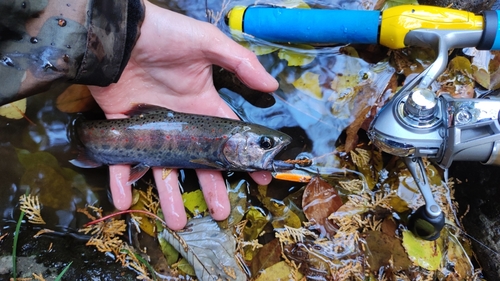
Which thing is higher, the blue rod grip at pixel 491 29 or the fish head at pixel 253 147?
the blue rod grip at pixel 491 29

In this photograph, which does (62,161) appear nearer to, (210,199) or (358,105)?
(210,199)

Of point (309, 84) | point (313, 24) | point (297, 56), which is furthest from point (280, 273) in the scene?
point (313, 24)

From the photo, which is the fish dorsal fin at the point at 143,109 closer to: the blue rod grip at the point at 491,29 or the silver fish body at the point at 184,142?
the silver fish body at the point at 184,142

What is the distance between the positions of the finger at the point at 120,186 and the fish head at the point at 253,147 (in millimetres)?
896

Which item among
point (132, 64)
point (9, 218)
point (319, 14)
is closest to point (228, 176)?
point (132, 64)

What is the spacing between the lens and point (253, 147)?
10.5 ft

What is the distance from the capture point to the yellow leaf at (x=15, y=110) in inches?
135

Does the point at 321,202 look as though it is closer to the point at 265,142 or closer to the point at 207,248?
the point at 265,142

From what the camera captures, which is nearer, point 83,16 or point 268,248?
point 83,16

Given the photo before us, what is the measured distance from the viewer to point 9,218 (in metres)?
3.33

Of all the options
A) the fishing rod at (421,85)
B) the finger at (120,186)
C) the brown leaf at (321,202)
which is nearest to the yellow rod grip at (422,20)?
the fishing rod at (421,85)

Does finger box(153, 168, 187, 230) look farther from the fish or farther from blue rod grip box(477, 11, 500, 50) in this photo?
blue rod grip box(477, 11, 500, 50)

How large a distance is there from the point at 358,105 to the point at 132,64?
203 cm

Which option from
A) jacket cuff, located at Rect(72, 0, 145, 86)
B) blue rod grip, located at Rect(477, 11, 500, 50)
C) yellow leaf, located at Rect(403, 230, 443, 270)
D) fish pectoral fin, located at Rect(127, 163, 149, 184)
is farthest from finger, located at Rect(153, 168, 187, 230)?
blue rod grip, located at Rect(477, 11, 500, 50)
